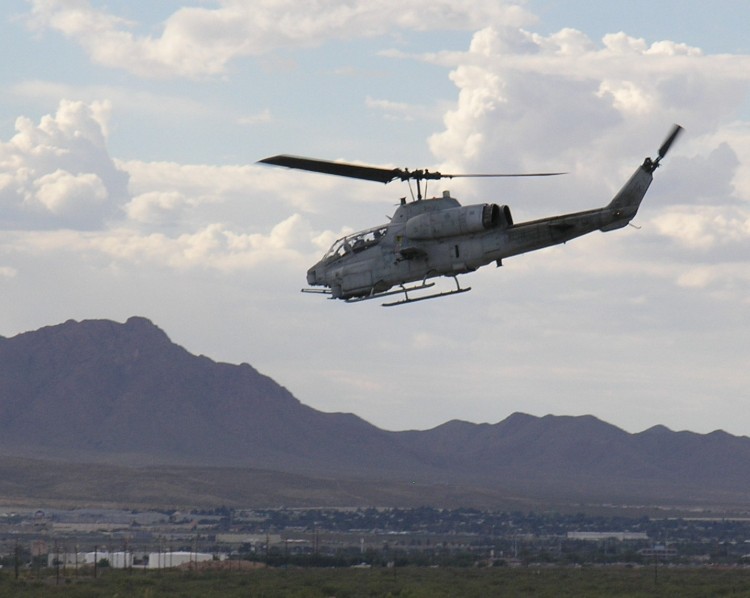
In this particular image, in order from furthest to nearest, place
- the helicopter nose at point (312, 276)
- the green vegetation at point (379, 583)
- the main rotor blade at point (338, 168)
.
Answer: the green vegetation at point (379, 583) < the helicopter nose at point (312, 276) < the main rotor blade at point (338, 168)

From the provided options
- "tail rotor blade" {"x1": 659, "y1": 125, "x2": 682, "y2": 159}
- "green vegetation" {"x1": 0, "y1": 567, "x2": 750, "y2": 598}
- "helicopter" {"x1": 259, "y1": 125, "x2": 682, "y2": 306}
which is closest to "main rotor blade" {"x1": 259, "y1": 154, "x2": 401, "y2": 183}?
"helicopter" {"x1": 259, "y1": 125, "x2": 682, "y2": 306}

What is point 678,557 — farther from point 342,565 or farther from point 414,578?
point 414,578

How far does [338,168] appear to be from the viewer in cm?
5566

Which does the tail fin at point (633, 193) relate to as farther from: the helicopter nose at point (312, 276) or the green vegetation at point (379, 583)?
the green vegetation at point (379, 583)

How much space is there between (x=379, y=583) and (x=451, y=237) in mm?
40031

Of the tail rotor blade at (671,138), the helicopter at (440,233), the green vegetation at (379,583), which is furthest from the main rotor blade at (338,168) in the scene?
the green vegetation at (379,583)

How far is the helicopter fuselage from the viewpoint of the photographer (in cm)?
5469

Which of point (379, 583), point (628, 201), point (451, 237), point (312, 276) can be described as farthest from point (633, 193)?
point (379, 583)

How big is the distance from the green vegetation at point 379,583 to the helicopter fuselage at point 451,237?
25.7 metres

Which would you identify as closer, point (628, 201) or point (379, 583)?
point (628, 201)

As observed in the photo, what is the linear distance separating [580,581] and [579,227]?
5102 centimetres

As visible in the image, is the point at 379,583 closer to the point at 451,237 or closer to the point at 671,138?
the point at 451,237

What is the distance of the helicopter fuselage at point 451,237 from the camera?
2153 inches

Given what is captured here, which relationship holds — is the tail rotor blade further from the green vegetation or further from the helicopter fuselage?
the green vegetation
